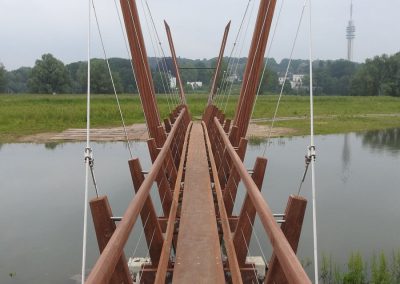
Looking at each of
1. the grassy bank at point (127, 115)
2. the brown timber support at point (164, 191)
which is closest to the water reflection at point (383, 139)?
the grassy bank at point (127, 115)

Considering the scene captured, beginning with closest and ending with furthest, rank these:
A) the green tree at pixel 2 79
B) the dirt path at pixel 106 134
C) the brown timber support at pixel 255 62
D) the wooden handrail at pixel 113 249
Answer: the wooden handrail at pixel 113 249 < the brown timber support at pixel 255 62 < the dirt path at pixel 106 134 < the green tree at pixel 2 79

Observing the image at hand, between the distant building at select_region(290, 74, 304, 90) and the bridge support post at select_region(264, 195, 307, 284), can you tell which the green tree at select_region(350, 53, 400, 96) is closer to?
the distant building at select_region(290, 74, 304, 90)

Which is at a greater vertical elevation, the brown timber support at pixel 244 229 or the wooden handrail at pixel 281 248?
the wooden handrail at pixel 281 248

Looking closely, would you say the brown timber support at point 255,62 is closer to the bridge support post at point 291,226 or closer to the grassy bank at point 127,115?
the bridge support post at point 291,226

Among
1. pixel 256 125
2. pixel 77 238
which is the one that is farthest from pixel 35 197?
pixel 256 125

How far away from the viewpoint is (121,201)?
9.27 meters

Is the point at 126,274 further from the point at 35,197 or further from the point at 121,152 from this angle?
the point at 121,152

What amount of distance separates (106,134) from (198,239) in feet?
58.0

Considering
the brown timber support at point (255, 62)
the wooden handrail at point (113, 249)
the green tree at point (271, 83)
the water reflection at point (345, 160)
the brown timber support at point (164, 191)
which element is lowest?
the water reflection at point (345, 160)

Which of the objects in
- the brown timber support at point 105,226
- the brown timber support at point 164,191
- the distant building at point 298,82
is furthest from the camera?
the distant building at point 298,82

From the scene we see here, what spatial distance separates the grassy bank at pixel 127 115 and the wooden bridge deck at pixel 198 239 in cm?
1650

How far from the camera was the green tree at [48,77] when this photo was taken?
53781 millimetres

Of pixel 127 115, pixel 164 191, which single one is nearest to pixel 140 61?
pixel 164 191

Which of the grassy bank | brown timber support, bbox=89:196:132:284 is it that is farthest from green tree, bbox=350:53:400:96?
brown timber support, bbox=89:196:132:284
